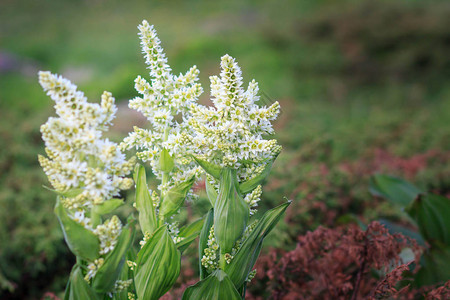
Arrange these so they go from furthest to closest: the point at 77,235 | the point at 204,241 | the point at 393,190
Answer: the point at 393,190 → the point at 204,241 → the point at 77,235

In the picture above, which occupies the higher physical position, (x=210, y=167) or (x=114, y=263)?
(x=210, y=167)

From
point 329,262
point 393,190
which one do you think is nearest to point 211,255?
point 329,262

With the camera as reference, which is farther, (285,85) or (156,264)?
A: (285,85)

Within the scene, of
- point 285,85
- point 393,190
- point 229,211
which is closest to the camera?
point 229,211

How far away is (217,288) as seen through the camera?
122 cm

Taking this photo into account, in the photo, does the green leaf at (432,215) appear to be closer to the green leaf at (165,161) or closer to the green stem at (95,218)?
the green leaf at (165,161)

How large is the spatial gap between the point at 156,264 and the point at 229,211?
0.29m

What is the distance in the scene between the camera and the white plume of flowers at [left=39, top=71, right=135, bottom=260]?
106cm

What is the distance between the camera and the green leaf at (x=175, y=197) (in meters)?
1.26

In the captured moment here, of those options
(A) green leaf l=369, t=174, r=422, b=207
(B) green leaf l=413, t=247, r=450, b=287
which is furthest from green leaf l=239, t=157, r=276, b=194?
(A) green leaf l=369, t=174, r=422, b=207

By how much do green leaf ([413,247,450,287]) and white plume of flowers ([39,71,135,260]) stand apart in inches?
66.4

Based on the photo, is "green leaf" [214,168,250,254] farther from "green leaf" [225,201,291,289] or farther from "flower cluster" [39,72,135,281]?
"flower cluster" [39,72,135,281]

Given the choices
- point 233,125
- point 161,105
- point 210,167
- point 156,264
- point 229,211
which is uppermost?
point 161,105

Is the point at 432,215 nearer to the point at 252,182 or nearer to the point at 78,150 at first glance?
the point at 252,182
